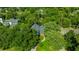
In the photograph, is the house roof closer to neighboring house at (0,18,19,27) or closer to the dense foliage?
the dense foliage

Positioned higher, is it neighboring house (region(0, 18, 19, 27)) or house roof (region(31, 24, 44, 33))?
neighboring house (region(0, 18, 19, 27))

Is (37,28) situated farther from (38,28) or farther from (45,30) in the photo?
(45,30)

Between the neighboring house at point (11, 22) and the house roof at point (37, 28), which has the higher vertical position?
the neighboring house at point (11, 22)

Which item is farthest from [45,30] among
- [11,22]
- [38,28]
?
[11,22]

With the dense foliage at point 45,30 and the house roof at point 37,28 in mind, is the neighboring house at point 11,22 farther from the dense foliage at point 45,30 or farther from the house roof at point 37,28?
the house roof at point 37,28

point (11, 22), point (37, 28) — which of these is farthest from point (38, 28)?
point (11, 22)

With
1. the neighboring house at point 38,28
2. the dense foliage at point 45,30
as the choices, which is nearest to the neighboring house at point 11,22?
the dense foliage at point 45,30

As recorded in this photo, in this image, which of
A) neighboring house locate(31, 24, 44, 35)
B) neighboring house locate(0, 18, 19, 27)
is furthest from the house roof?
neighboring house locate(0, 18, 19, 27)

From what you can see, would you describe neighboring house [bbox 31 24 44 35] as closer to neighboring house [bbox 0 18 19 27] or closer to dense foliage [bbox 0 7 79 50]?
dense foliage [bbox 0 7 79 50]

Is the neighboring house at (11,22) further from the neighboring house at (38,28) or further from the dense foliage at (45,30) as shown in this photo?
the neighboring house at (38,28)

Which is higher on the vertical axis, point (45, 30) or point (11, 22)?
point (11, 22)
